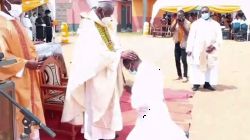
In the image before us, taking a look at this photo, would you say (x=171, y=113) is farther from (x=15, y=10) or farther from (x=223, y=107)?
(x=15, y=10)

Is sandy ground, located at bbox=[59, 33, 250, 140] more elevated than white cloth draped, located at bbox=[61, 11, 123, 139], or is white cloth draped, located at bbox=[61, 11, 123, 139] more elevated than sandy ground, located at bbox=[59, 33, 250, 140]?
white cloth draped, located at bbox=[61, 11, 123, 139]

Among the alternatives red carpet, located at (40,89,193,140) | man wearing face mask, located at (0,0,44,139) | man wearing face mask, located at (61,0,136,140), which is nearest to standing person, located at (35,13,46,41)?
red carpet, located at (40,89,193,140)

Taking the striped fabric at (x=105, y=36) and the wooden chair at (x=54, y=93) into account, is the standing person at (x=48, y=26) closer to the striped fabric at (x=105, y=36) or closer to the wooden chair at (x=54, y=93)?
the wooden chair at (x=54, y=93)

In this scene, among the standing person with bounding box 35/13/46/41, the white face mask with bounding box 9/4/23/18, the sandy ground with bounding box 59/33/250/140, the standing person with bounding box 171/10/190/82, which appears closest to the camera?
the white face mask with bounding box 9/4/23/18

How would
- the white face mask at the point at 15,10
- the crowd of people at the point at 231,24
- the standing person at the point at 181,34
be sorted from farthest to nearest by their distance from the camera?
1. the crowd of people at the point at 231,24
2. the standing person at the point at 181,34
3. the white face mask at the point at 15,10

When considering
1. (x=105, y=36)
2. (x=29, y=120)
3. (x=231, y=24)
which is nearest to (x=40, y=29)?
(x=231, y=24)

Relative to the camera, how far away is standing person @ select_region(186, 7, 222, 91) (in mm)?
9148

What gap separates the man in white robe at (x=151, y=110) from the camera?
2.65m

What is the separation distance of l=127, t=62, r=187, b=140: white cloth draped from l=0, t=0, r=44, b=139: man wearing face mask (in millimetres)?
1666

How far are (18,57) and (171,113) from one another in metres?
3.33

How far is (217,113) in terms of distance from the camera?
24.0ft

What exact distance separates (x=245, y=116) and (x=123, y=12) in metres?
29.9

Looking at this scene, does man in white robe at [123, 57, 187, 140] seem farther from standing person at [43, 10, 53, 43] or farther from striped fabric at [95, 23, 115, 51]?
standing person at [43, 10, 53, 43]

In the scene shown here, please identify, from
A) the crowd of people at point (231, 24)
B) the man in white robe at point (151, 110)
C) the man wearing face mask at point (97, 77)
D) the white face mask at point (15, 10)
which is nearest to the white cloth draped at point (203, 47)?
the man wearing face mask at point (97, 77)
